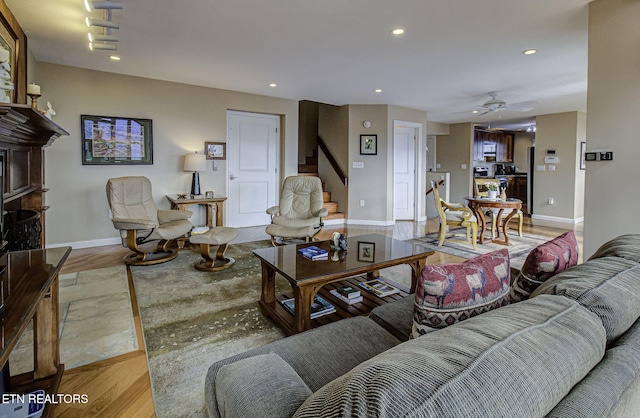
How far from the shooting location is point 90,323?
235cm

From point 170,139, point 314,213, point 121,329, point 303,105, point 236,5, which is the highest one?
point 303,105

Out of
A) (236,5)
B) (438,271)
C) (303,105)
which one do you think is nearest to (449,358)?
(438,271)

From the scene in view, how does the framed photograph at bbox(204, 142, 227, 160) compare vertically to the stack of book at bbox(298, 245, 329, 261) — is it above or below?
above

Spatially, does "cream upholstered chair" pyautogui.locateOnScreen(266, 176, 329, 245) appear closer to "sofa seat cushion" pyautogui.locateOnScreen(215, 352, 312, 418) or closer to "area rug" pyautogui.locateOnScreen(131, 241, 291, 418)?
"area rug" pyautogui.locateOnScreen(131, 241, 291, 418)

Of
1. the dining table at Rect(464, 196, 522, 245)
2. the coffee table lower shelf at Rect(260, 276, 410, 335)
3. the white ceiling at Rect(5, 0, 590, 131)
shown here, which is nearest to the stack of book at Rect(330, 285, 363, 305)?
the coffee table lower shelf at Rect(260, 276, 410, 335)

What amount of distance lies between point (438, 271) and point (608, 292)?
436 mm

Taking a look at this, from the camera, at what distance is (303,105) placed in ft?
26.8

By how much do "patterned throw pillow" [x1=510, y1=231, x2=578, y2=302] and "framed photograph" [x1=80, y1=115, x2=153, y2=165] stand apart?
494cm

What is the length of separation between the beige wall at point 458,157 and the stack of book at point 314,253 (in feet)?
23.2

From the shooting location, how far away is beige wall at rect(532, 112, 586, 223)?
270 inches

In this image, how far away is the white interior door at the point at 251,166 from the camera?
19.1ft

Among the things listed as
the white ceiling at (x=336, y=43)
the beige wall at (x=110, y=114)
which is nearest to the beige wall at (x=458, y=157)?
the white ceiling at (x=336, y=43)

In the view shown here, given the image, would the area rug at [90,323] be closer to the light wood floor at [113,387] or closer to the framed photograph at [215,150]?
the light wood floor at [113,387]

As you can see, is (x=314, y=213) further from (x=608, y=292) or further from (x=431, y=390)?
(x=431, y=390)
